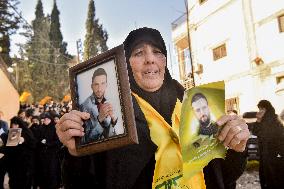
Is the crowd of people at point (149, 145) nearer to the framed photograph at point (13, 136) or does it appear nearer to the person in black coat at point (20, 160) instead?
the framed photograph at point (13, 136)

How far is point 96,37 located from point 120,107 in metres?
55.9

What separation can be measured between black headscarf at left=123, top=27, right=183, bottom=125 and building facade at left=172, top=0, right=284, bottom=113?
554 inches

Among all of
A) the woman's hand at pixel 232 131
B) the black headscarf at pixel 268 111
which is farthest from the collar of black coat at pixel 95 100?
the black headscarf at pixel 268 111

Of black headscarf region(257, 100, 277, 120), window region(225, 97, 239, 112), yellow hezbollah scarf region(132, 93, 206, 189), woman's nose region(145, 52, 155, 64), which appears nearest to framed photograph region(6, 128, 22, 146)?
black headscarf region(257, 100, 277, 120)

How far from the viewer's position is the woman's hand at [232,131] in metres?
1.69

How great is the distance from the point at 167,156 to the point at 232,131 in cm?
35

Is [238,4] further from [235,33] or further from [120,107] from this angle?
[120,107]

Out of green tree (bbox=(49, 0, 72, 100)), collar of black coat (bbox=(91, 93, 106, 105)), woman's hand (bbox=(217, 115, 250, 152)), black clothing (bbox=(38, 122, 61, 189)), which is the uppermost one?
green tree (bbox=(49, 0, 72, 100))

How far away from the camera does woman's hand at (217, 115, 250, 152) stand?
1.69m

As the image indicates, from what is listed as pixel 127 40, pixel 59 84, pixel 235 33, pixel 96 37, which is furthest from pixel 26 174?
pixel 96 37

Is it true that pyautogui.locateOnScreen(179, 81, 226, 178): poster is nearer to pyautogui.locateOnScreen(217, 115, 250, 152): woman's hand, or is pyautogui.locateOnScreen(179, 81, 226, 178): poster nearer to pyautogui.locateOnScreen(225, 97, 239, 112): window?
pyautogui.locateOnScreen(217, 115, 250, 152): woman's hand

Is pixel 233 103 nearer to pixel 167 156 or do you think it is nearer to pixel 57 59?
pixel 167 156

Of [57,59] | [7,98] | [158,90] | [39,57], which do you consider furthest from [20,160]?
[57,59]

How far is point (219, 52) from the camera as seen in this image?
19.7 m
